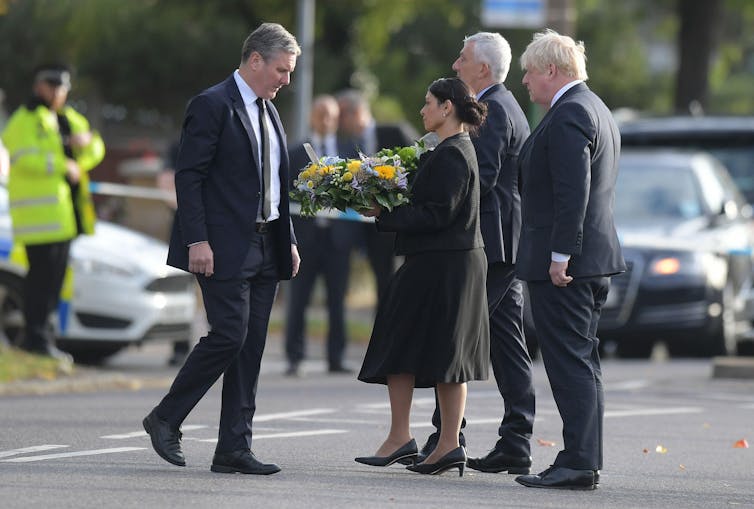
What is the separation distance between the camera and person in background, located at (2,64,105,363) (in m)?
13.2

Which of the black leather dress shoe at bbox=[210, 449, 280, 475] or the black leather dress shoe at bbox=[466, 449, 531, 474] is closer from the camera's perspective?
the black leather dress shoe at bbox=[210, 449, 280, 475]

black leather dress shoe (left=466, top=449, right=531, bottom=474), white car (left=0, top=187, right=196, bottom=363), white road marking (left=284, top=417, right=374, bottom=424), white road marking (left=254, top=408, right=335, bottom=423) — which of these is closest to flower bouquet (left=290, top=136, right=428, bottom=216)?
black leather dress shoe (left=466, top=449, right=531, bottom=474)

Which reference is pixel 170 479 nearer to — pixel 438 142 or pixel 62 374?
pixel 438 142

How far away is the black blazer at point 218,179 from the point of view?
318 inches

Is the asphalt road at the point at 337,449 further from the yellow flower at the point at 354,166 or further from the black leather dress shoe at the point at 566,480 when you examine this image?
the yellow flower at the point at 354,166

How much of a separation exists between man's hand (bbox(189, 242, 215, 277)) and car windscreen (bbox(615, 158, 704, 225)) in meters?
8.28

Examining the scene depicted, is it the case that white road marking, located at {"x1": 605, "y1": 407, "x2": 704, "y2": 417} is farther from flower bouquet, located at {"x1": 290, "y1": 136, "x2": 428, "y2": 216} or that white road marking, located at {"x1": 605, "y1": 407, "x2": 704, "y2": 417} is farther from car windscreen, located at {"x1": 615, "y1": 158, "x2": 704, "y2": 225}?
car windscreen, located at {"x1": 615, "y1": 158, "x2": 704, "y2": 225}

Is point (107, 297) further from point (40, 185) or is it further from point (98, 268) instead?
point (40, 185)

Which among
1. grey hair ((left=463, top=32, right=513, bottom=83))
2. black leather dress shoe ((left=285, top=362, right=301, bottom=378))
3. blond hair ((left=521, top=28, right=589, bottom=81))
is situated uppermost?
grey hair ((left=463, top=32, right=513, bottom=83))

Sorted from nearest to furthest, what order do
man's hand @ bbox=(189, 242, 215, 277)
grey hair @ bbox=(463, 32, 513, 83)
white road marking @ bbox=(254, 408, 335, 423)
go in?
man's hand @ bbox=(189, 242, 215, 277) → grey hair @ bbox=(463, 32, 513, 83) → white road marking @ bbox=(254, 408, 335, 423)

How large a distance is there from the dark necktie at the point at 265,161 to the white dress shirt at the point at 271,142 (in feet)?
0.05

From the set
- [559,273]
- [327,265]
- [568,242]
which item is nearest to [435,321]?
[559,273]

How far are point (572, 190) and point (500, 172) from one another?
0.91 m

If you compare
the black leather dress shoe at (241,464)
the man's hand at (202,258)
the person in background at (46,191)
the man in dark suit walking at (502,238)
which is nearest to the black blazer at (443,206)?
the man in dark suit walking at (502,238)
